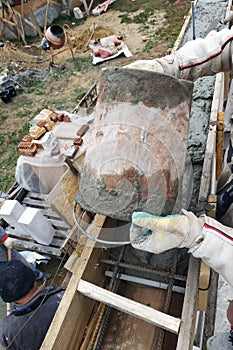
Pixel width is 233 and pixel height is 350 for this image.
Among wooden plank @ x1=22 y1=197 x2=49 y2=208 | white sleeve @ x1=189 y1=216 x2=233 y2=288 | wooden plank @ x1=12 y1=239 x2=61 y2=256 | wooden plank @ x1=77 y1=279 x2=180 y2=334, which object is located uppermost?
white sleeve @ x1=189 y1=216 x2=233 y2=288

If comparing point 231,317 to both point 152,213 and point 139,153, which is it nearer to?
point 152,213

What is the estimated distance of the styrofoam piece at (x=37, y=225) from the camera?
13.7 feet

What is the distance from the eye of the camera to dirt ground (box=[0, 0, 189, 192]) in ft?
25.6

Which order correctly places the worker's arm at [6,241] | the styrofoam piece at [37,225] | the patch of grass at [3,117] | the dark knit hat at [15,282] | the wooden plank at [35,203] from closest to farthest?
the dark knit hat at [15,282], the worker's arm at [6,241], the styrofoam piece at [37,225], the wooden plank at [35,203], the patch of grass at [3,117]

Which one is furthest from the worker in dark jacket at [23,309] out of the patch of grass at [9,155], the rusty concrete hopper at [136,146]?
the patch of grass at [9,155]

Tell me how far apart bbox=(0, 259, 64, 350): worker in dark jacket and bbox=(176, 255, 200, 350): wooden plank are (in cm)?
119

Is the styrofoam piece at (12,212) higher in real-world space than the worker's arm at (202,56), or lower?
lower

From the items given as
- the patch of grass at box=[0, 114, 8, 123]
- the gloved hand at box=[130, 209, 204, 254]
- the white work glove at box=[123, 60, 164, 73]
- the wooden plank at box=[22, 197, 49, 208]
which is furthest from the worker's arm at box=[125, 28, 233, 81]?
the patch of grass at box=[0, 114, 8, 123]

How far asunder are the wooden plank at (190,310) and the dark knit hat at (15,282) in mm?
1322

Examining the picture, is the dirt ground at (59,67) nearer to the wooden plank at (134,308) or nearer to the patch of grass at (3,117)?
the patch of grass at (3,117)

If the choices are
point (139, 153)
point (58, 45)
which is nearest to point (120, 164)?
point (139, 153)

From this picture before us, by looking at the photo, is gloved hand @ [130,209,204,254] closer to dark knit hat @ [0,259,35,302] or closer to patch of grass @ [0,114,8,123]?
dark knit hat @ [0,259,35,302]

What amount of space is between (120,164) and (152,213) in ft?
1.22

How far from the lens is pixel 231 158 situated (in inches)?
125
